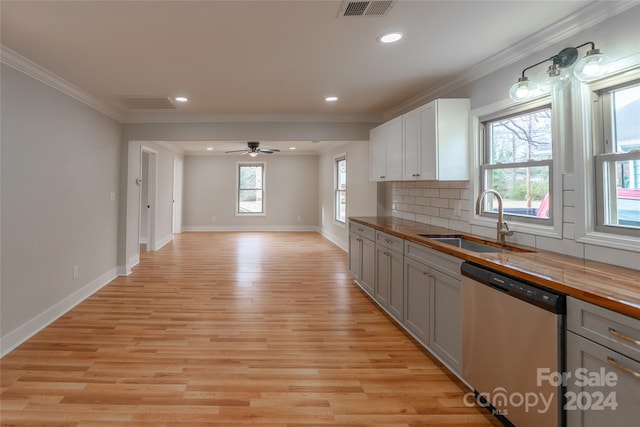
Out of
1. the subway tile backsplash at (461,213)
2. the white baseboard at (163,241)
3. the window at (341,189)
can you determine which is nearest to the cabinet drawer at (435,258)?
the subway tile backsplash at (461,213)

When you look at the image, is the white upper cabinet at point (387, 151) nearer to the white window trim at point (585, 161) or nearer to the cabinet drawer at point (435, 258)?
the cabinet drawer at point (435, 258)

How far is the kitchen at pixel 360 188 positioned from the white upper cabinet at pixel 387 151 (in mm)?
403

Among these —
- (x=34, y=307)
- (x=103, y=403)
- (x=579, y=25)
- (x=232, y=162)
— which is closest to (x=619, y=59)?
(x=579, y=25)

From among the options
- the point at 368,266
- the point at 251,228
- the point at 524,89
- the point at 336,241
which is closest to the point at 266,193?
the point at 251,228

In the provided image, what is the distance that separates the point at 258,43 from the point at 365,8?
90 centimetres

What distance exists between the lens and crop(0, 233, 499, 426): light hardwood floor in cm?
191

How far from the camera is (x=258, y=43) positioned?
8.16 ft

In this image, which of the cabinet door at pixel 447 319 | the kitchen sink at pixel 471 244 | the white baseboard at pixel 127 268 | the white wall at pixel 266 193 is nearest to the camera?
the cabinet door at pixel 447 319

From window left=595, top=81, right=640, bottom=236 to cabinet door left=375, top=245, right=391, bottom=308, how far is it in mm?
1726

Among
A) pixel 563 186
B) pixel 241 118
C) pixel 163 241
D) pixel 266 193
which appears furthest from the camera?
pixel 266 193

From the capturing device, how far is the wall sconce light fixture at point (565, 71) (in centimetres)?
179

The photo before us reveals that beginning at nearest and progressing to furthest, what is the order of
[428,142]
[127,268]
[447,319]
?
[447,319]
[428,142]
[127,268]

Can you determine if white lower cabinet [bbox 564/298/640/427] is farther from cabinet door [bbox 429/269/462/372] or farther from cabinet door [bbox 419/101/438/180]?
cabinet door [bbox 419/101/438/180]

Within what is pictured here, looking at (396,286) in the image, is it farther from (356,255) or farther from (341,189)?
(341,189)
